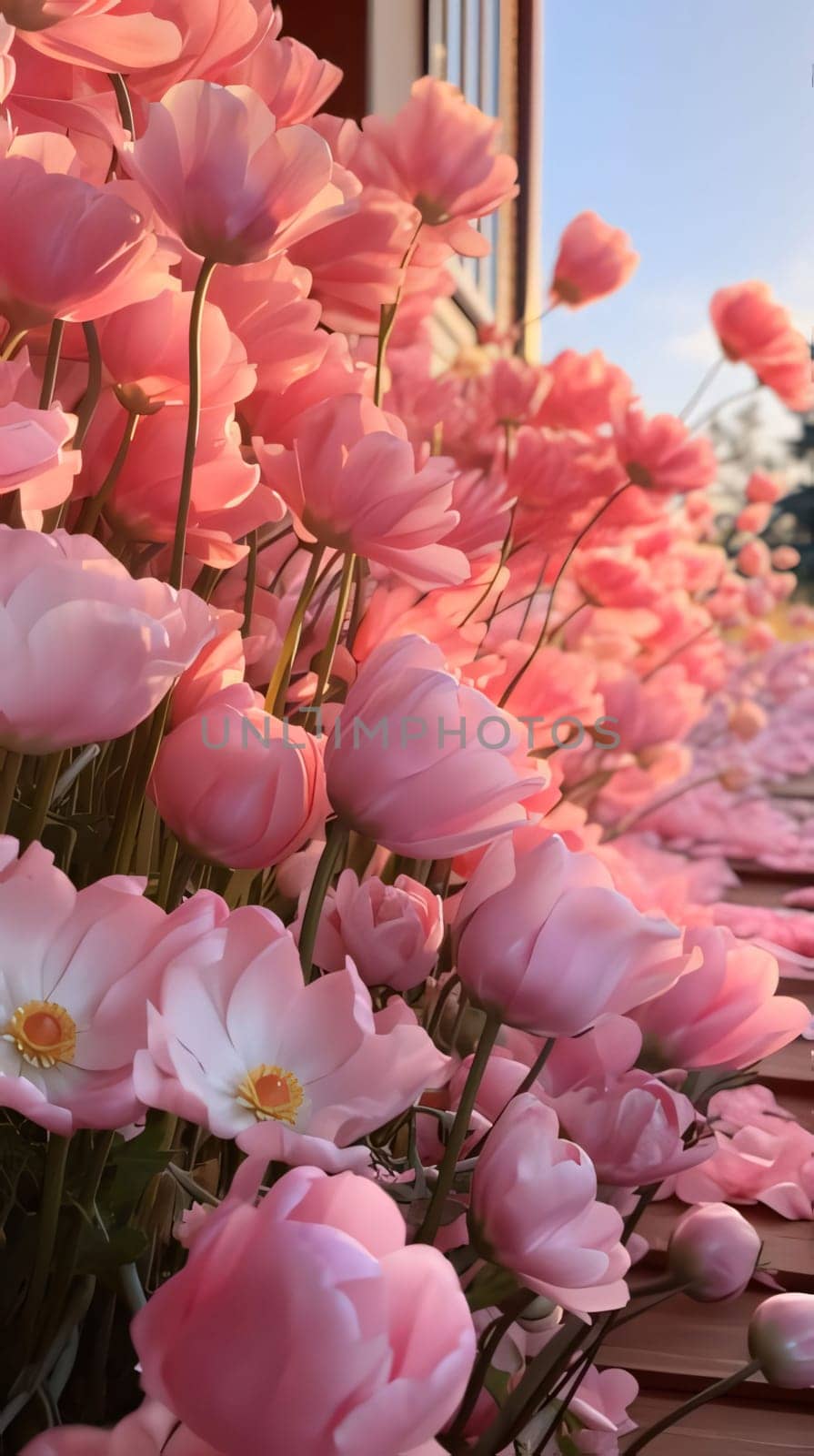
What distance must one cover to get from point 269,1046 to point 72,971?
3 cm

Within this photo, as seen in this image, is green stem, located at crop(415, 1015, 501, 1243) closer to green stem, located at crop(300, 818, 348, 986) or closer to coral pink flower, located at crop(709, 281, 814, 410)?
green stem, located at crop(300, 818, 348, 986)

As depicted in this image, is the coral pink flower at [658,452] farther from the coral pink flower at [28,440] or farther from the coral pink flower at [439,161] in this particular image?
the coral pink flower at [28,440]

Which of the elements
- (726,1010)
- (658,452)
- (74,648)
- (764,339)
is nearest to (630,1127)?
(726,1010)

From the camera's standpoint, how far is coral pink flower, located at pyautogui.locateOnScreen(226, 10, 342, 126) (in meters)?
0.25

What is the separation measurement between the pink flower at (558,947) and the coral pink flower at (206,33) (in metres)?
0.16

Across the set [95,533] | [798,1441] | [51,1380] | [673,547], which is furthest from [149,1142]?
[673,547]

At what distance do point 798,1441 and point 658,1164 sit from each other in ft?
0.79

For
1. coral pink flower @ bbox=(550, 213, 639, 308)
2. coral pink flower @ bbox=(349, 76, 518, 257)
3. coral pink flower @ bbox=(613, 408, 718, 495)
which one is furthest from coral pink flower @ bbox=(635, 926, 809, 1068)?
coral pink flower @ bbox=(550, 213, 639, 308)

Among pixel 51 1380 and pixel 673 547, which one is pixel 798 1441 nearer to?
pixel 51 1380

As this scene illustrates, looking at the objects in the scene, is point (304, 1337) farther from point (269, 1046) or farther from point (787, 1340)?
point (787, 1340)

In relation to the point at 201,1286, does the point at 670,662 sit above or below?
below

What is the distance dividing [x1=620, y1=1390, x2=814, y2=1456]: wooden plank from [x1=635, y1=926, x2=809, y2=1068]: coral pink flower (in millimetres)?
200

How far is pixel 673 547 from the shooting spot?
84 centimetres

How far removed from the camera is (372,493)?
22 centimetres
